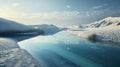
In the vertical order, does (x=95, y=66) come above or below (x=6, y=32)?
below

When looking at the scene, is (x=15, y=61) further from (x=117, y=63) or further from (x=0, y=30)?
(x=0, y=30)

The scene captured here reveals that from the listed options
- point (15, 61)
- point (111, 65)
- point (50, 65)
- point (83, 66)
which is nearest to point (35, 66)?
point (15, 61)

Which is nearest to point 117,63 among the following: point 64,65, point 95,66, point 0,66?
point 95,66

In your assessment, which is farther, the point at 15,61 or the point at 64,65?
the point at 64,65

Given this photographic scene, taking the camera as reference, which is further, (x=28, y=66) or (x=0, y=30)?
(x=0, y=30)

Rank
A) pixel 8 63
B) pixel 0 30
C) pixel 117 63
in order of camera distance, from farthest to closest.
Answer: pixel 0 30
pixel 117 63
pixel 8 63

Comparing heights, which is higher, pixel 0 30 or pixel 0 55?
pixel 0 30

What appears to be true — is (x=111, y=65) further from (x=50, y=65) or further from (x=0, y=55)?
(x=0, y=55)

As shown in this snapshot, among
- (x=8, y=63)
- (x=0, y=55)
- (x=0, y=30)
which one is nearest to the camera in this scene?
(x=8, y=63)

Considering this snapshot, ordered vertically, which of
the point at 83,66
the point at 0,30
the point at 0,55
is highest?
the point at 0,30
